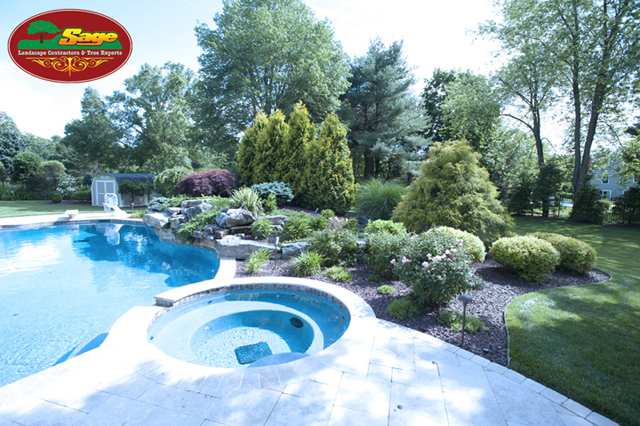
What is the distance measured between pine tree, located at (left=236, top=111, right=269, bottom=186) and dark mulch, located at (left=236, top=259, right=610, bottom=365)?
23.6 ft

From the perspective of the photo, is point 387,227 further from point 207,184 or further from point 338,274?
point 207,184

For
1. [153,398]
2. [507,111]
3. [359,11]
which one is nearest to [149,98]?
[359,11]

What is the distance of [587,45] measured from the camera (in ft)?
39.1

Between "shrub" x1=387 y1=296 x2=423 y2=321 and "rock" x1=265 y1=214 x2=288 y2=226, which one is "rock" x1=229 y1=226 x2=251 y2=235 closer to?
"rock" x1=265 y1=214 x2=288 y2=226

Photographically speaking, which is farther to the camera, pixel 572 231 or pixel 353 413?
pixel 572 231

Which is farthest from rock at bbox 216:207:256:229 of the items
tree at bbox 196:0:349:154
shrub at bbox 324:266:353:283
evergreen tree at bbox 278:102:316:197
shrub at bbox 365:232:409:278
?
tree at bbox 196:0:349:154

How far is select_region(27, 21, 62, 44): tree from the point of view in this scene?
6.82m

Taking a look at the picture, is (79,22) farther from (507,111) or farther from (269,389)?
(507,111)

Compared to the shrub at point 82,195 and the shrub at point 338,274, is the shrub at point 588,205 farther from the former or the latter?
the shrub at point 82,195

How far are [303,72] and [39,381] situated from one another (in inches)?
650

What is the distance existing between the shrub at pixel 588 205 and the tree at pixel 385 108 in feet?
24.7

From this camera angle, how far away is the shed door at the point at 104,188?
19.0m

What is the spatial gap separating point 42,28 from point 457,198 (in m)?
10.4

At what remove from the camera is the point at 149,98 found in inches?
989
